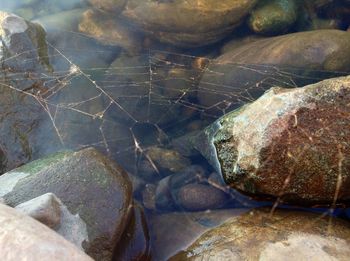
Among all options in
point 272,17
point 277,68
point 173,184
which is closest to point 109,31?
point 272,17

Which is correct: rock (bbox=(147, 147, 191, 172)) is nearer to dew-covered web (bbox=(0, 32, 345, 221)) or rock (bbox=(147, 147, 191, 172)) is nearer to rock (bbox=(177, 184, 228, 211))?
dew-covered web (bbox=(0, 32, 345, 221))

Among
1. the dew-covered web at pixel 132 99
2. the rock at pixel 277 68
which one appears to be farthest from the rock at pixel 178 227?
the rock at pixel 277 68

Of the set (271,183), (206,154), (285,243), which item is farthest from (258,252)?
(206,154)

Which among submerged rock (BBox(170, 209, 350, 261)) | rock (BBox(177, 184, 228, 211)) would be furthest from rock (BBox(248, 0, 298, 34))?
submerged rock (BBox(170, 209, 350, 261))

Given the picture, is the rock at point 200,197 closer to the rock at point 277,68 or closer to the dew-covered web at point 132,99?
the dew-covered web at point 132,99

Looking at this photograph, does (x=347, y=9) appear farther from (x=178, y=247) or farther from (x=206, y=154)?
(x=178, y=247)

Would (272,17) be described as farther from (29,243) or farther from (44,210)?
(29,243)

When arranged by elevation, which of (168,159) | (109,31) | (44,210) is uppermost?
(109,31)
